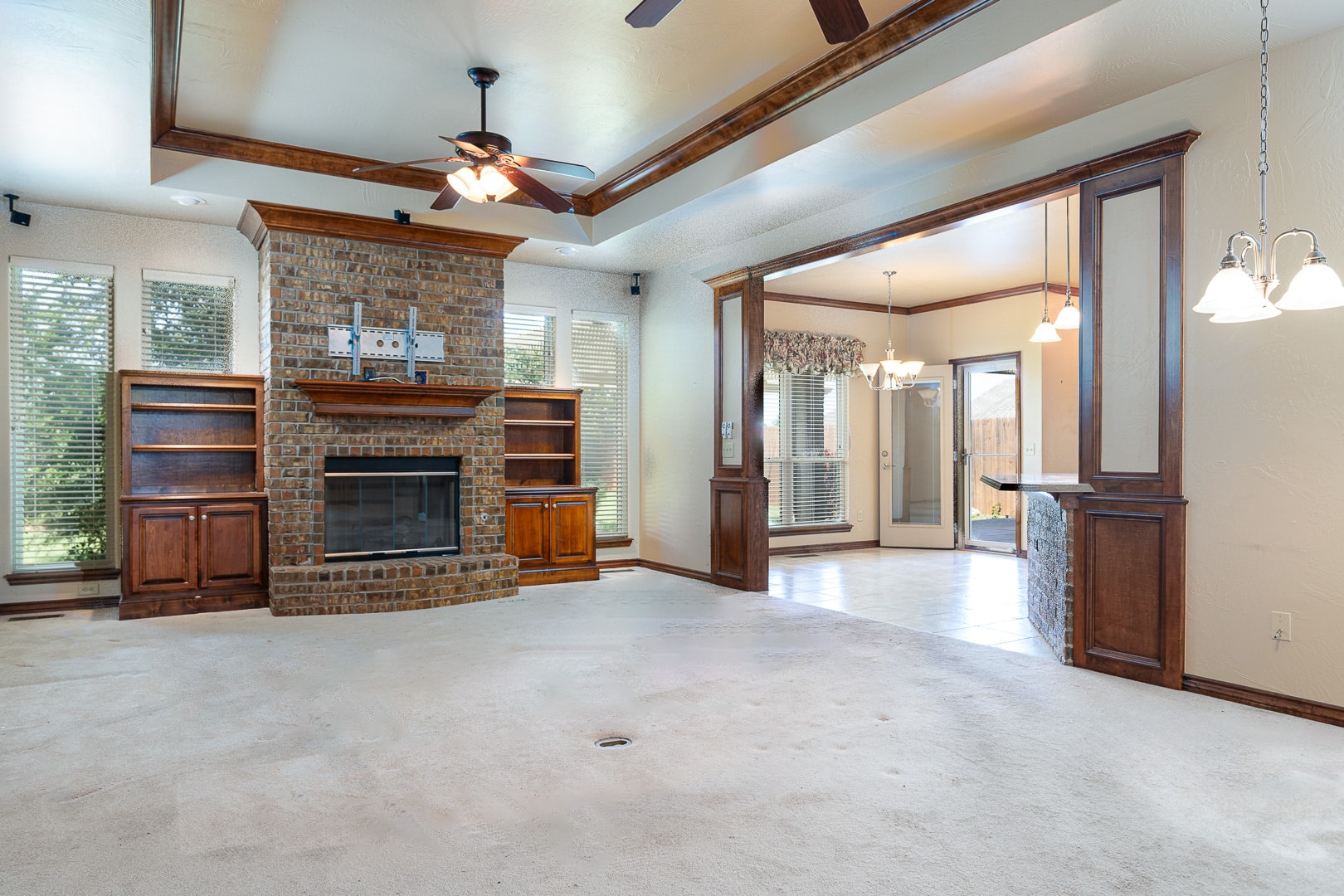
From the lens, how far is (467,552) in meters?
6.68

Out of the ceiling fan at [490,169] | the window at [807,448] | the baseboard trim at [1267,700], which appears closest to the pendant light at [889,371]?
the window at [807,448]

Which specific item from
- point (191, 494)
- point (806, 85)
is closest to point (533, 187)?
point (806, 85)

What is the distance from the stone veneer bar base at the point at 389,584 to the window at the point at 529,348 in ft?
6.36

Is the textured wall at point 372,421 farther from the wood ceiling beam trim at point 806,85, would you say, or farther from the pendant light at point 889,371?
the pendant light at point 889,371

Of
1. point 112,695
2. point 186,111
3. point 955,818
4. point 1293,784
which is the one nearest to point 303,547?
point 112,695

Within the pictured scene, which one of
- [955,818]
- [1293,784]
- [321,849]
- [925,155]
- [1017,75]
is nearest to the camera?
[321,849]

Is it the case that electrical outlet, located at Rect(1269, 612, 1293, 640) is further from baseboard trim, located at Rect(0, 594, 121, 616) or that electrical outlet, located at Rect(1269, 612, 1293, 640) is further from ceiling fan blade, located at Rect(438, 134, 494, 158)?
baseboard trim, located at Rect(0, 594, 121, 616)

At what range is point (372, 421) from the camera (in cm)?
635

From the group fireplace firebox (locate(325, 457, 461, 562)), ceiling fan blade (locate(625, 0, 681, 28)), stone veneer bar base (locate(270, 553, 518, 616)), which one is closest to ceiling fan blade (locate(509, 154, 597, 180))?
ceiling fan blade (locate(625, 0, 681, 28))

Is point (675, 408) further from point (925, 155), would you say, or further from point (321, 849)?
point (321, 849)

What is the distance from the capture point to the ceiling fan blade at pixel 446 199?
498 cm

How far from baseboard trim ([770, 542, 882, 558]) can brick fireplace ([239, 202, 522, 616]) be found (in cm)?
361

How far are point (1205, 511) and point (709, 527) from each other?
13.7 feet

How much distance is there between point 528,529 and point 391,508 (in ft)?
3.98
